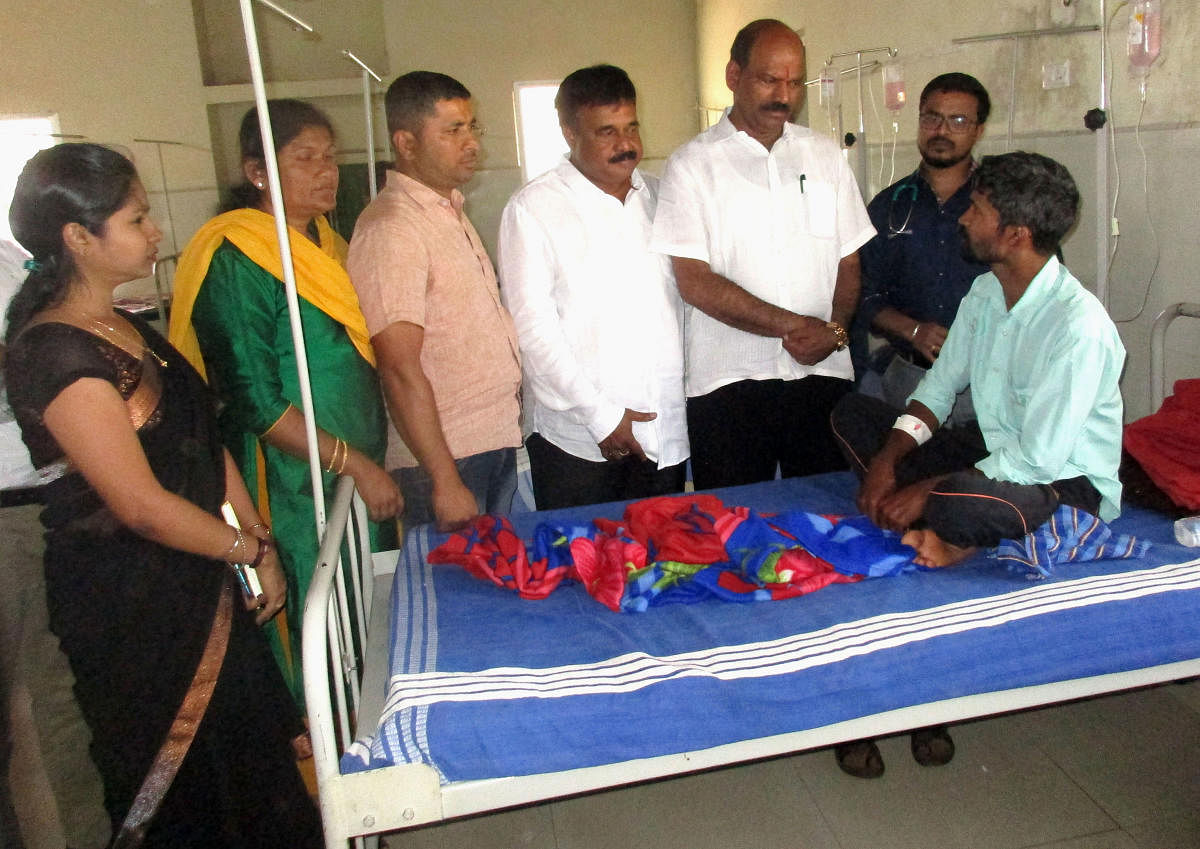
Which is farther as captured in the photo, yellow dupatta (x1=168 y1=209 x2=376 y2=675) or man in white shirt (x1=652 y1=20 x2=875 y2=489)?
man in white shirt (x1=652 y1=20 x2=875 y2=489)

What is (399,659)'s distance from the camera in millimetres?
1583

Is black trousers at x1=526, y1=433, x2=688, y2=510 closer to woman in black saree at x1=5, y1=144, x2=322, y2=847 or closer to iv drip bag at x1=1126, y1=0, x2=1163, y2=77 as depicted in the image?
woman in black saree at x1=5, y1=144, x2=322, y2=847

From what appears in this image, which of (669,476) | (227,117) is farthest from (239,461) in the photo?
(669,476)

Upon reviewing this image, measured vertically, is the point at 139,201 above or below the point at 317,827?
above

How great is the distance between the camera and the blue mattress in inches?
55.6

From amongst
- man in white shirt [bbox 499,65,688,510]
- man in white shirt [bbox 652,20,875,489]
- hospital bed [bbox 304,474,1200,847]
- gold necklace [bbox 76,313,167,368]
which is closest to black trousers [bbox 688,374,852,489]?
man in white shirt [bbox 652,20,875,489]

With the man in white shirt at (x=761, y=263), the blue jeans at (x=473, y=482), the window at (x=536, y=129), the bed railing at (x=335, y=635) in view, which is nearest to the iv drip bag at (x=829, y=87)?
the window at (x=536, y=129)

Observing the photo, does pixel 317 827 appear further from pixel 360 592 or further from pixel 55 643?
pixel 55 643

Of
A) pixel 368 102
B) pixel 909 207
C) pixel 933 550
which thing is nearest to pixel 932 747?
pixel 933 550

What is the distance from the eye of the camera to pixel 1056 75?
302cm

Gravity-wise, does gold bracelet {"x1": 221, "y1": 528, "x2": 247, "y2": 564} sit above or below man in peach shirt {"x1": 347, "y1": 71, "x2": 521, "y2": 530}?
below

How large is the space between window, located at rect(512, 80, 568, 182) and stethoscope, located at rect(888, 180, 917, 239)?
246 centimetres

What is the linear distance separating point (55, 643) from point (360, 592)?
0.77m

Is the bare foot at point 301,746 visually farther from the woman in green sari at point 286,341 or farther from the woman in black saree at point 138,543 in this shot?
the woman in green sari at point 286,341
